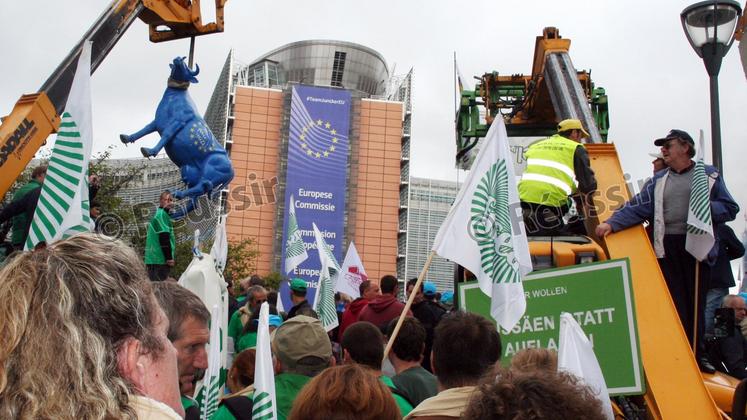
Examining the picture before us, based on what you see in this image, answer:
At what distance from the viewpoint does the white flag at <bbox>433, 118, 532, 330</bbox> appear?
4914mm

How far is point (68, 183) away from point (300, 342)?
6.18 ft

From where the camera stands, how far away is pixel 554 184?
6777mm

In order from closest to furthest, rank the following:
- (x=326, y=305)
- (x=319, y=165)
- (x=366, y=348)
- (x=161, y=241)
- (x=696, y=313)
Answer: (x=366, y=348), (x=696, y=313), (x=161, y=241), (x=326, y=305), (x=319, y=165)

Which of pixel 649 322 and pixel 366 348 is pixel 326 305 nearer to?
pixel 649 322

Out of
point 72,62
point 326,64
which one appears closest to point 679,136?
point 72,62

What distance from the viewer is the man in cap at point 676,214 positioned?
6.10 metres

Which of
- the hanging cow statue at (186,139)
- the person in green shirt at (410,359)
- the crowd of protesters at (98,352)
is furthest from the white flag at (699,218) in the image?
the hanging cow statue at (186,139)

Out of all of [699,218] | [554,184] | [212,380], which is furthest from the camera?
[554,184]

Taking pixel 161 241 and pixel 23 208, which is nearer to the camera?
pixel 23 208

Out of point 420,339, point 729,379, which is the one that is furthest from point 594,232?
point 420,339

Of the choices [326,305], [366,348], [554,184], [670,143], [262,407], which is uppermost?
[670,143]

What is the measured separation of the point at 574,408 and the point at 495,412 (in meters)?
0.17

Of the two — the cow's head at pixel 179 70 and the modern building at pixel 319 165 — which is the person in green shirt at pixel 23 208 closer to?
the cow's head at pixel 179 70

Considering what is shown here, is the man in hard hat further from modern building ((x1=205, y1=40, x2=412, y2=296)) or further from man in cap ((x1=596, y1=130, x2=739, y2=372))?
modern building ((x1=205, y1=40, x2=412, y2=296))
